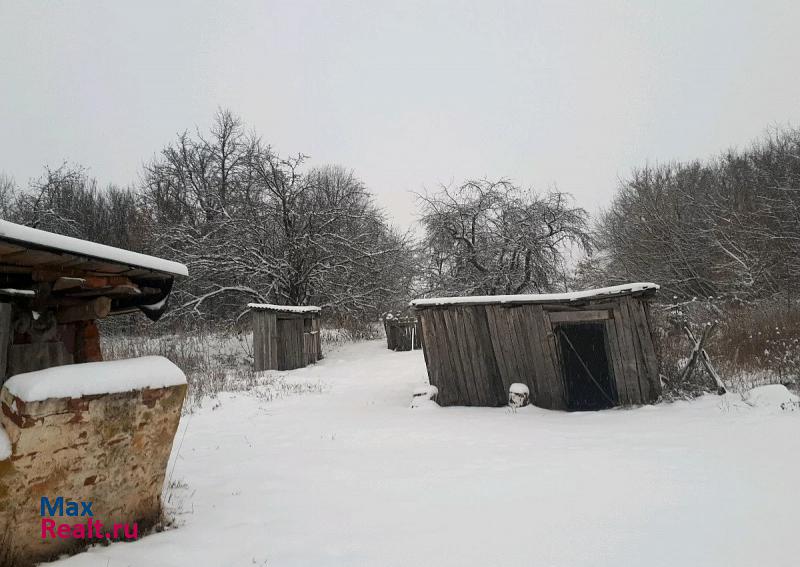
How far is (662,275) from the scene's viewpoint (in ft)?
64.4

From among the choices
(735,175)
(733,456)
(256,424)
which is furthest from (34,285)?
(735,175)

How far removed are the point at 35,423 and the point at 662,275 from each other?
22.0 meters

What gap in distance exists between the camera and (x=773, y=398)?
6273 millimetres

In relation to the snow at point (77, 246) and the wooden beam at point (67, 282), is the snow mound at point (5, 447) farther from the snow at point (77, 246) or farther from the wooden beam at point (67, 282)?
the snow at point (77, 246)

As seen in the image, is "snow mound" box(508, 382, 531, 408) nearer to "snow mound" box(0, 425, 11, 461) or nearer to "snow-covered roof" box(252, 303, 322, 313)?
"snow mound" box(0, 425, 11, 461)

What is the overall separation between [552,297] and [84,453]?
22.6ft

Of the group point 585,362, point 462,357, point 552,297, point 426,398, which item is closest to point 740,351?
point 585,362

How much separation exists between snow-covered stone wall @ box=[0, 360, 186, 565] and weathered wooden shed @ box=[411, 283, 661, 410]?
573 centimetres

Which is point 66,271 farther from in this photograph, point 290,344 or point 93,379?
point 290,344

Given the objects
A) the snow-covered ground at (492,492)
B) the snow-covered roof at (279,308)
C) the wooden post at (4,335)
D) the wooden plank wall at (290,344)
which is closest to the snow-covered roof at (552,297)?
the snow-covered ground at (492,492)

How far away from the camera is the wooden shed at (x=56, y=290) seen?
2.83 meters

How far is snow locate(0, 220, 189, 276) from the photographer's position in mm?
2564

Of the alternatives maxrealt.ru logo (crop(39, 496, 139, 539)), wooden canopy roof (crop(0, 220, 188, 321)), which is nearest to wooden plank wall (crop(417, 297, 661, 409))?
wooden canopy roof (crop(0, 220, 188, 321))

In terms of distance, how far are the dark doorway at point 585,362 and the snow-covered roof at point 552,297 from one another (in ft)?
2.06
